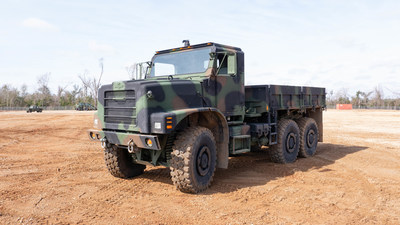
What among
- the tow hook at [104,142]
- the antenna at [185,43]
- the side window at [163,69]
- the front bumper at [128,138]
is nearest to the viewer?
the front bumper at [128,138]

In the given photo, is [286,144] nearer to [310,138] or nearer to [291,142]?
[291,142]

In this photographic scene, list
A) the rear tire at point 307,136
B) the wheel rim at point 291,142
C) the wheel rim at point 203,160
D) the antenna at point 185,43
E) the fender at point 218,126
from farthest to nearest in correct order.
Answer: the rear tire at point 307,136
the wheel rim at point 291,142
the antenna at point 185,43
the wheel rim at point 203,160
the fender at point 218,126

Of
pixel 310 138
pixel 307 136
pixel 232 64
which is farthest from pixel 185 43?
pixel 310 138

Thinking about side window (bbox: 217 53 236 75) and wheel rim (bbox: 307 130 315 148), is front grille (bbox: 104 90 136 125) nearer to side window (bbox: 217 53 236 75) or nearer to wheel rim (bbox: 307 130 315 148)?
side window (bbox: 217 53 236 75)

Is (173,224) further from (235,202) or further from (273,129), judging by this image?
(273,129)

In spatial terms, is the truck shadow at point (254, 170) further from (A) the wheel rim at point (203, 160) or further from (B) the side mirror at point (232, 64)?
(B) the side mirror at point (232, 64)

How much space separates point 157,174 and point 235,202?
7.69 feet

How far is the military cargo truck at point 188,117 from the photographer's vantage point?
5.29 meters

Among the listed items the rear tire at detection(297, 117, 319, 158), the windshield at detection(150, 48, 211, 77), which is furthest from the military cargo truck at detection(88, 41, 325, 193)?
the rear tire at detection(297, 117, 319, 158)

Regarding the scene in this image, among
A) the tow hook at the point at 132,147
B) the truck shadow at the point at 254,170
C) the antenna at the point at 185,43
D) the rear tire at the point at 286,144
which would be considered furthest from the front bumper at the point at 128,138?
the rear tire at the point at 286,144

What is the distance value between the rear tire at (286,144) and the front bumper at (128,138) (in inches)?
163

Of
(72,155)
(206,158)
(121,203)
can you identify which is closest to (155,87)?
(206,158)

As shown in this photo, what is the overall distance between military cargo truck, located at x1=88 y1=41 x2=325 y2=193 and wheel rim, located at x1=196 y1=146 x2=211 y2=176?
2 centimetres

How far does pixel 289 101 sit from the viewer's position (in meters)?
8.72
